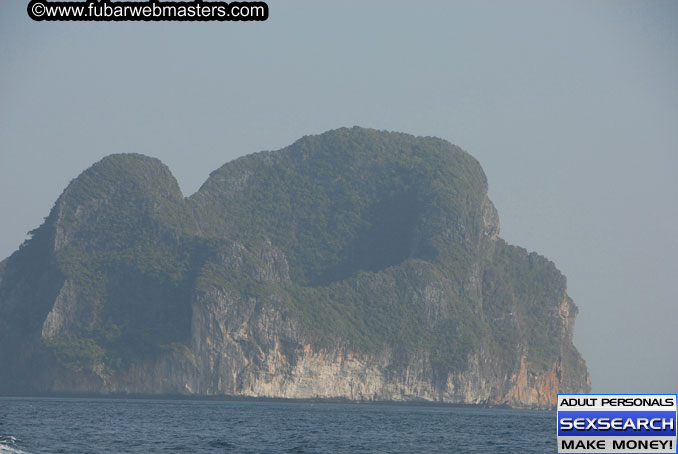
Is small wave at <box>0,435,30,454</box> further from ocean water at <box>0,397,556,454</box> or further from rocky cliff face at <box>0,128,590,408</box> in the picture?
rocky cliff face at <box>0,128,590,408</box>

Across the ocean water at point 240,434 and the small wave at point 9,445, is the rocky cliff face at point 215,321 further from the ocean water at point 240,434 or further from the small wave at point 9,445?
the small wave at point 9,445

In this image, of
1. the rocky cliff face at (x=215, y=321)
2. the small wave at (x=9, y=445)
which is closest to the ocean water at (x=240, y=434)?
the small wave at (x=9, y=445)

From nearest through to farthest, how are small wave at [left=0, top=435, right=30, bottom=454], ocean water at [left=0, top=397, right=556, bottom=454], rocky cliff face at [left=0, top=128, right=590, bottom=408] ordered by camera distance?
small wave at [left=0, top=435, right=30, bottom=454] → ocean water at [left=0, top=397, right=556, bottom=454] → rocky cliff face at [left=0, top=128, right=590, bottom=408]

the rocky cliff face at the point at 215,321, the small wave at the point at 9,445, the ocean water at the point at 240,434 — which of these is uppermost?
the rocky cliff face at the point at 215,321

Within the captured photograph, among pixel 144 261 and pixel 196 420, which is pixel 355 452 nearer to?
pixel 196 420

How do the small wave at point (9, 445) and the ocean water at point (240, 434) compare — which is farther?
the ocean water at point (240, 434)

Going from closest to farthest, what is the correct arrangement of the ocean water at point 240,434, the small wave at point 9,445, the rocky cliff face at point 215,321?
the small wave at point 9,445 < the ocean water at point 240,434 < the rocky cliff face at point 215,321

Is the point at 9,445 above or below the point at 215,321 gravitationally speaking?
below

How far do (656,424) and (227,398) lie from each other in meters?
124

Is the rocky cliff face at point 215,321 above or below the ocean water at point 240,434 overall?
above

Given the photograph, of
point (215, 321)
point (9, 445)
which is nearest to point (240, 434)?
point (9, 445)

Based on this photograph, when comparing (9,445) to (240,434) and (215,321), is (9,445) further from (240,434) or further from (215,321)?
(215,321)

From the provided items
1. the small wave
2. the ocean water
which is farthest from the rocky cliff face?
the small wave

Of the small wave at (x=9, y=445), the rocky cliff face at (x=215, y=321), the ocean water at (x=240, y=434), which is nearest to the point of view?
the small wave at (x=9, y=445)
